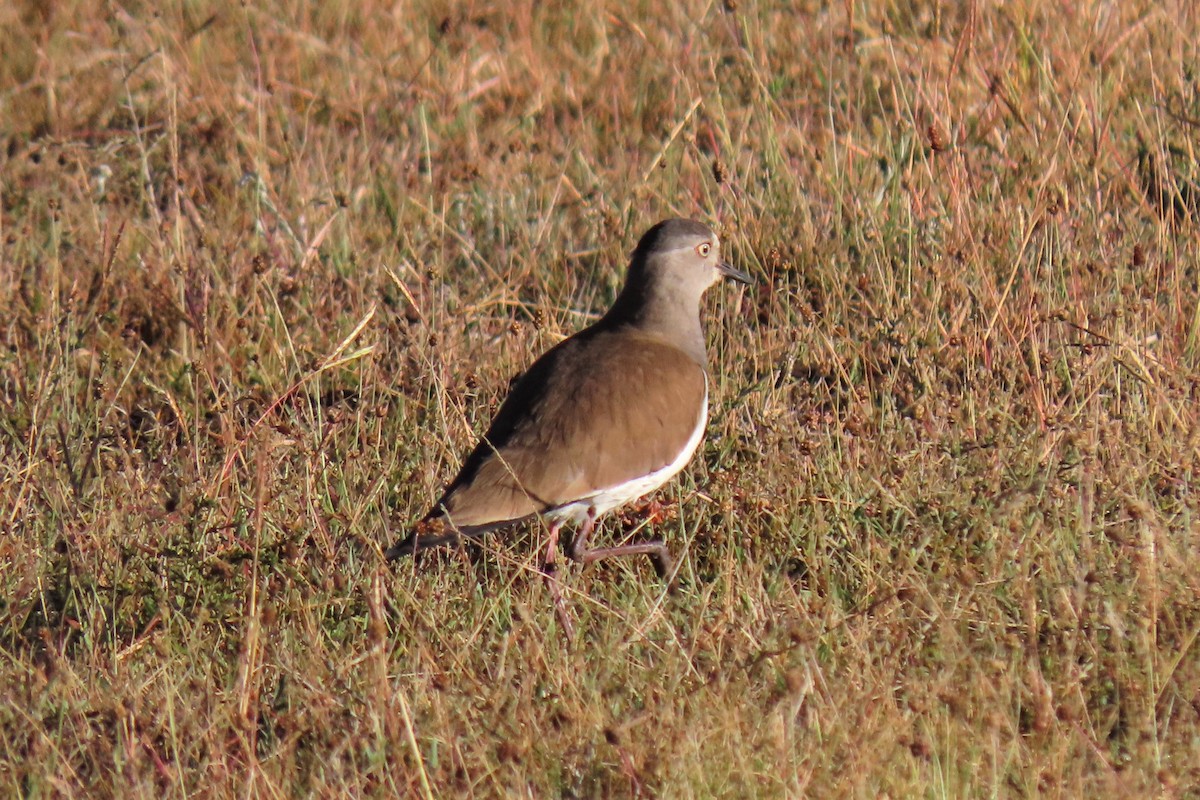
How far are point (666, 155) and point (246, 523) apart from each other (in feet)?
10.1

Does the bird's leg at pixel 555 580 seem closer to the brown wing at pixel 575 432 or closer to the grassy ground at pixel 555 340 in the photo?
the grassy ground at pixel 555 340

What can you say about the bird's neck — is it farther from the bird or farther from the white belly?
the white belly

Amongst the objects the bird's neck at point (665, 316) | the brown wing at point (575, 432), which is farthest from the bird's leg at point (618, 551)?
the bird's neck at point (665, 316)

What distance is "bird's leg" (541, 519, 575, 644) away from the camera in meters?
4.55

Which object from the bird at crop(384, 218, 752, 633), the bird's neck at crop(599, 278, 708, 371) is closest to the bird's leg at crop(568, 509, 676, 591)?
the bird at crop(384, 218, 752, 633)

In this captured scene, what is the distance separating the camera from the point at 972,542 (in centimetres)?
481

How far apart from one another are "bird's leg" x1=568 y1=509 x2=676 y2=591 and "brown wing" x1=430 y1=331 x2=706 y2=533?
194mm

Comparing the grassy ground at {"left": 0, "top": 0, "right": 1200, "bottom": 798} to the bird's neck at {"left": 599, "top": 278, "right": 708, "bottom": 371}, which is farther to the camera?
the bird's neck at {"left": 599, "top": 278, "right": 708, "bottom": 371}

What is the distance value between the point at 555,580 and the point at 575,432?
541 millimetres

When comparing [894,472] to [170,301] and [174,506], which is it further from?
[170,301]

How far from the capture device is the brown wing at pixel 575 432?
16.1 ft

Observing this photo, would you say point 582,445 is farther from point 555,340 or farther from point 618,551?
point 555,340

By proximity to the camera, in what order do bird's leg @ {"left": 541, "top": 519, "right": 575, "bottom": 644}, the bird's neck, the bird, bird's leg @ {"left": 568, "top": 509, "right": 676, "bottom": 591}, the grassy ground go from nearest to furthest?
the grassy ground → bird's leg @ {"left": 541, "top": 519, "right": 575, "bottom": 644} → the bird → bird's leg @ {"left": 568, "top": 509, "right": 676, "bottom": 591} → the bird's neck

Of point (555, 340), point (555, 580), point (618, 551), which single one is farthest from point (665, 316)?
point (555, 580)
